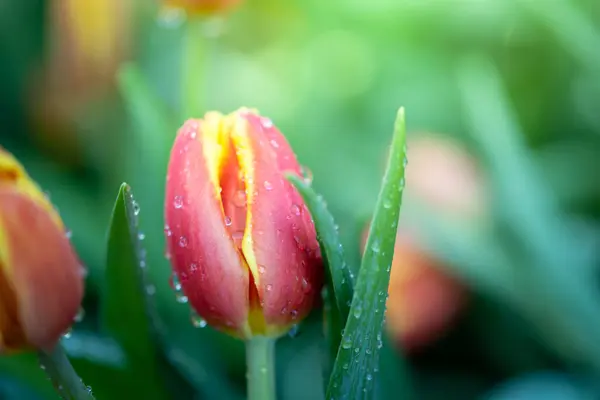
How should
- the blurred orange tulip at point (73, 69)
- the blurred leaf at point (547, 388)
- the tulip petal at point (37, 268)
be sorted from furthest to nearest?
the blurred orange tulip at point (73, 69) → the blurred leaf at point (547, 388) → the tulip petal at point (37, 268)

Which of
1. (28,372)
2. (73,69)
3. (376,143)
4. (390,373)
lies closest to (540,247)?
(390,373)

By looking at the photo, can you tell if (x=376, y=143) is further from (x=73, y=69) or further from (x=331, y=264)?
(x=331, y=264)

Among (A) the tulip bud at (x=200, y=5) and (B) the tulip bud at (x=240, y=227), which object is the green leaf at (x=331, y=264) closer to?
(B) the tulip bud at (x=240, y=227)

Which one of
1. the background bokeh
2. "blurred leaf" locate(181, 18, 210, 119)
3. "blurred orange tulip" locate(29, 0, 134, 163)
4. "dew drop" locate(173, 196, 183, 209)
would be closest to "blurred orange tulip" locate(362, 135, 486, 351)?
the background bokeh

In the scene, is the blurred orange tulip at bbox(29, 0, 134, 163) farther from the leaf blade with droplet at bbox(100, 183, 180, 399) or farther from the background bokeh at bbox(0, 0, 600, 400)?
the leaf blade with droplet at bbox(100, 183, 180, 399)

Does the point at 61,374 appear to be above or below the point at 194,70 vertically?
below

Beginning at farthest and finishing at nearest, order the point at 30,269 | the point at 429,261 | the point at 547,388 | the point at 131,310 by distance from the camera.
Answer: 1. the point at 429,261
2. the point at 547,388
3. the point at 131,310
4. the point at 30,269

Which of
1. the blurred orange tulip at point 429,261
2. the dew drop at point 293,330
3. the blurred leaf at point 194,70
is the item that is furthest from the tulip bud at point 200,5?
the dew drop at point 293,330
